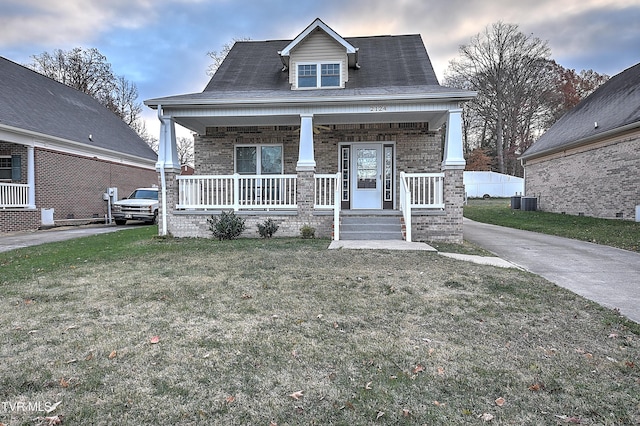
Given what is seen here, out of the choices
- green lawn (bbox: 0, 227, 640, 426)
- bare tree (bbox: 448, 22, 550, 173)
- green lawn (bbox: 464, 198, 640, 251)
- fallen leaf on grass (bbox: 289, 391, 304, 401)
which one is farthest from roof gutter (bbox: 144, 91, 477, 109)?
bare tree (bbox: 448, 22, 550, 173)

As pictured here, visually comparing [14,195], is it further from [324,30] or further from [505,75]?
[505,75]

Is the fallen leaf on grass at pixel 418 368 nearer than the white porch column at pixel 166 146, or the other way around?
the fallen leaf on grass at pixel 418 368

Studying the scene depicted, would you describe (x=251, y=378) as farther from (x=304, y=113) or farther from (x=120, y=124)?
(x=120, y=124)

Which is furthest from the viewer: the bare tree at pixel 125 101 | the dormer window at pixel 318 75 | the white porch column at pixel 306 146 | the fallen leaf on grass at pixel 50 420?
the bare tree at pixel 125 101

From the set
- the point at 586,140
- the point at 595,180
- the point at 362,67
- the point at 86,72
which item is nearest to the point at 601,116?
the point at 586,140

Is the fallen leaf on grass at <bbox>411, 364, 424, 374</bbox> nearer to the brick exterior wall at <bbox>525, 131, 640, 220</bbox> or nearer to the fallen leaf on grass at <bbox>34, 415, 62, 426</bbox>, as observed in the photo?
the fallen leaf on grass at <bbox>34, 415, 62, 426</bbox>

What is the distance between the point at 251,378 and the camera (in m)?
2.63

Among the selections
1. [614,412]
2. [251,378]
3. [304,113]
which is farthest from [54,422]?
[304,113]

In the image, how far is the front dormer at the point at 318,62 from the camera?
11.8 metres

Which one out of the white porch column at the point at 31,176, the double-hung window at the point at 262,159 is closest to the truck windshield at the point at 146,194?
the white porch column at the point at 31,176

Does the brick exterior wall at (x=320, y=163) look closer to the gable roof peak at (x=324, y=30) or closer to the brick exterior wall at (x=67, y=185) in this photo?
the gable roof peak at (x=324, y=30)

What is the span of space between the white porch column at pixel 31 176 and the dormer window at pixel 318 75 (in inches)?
417

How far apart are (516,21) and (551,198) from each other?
20540mm

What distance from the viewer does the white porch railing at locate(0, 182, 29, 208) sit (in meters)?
12.8
